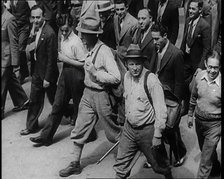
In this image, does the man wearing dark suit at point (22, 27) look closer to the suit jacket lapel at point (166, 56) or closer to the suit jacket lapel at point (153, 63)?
the suit jacket lapel at point (153, 63)

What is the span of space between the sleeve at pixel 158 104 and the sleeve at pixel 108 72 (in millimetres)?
844

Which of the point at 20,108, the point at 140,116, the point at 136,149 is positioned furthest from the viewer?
the point at 20,108

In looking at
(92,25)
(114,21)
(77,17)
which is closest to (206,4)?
(114,21)

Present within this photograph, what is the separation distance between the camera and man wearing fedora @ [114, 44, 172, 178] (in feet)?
18.7

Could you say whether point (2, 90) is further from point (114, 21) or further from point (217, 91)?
point (217, 91)

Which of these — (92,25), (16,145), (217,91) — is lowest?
(16,145)

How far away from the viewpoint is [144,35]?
741 cm

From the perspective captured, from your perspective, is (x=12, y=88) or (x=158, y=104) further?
(x=12, y=88)

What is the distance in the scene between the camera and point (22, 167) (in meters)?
7.29

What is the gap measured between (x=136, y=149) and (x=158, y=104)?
2.34 ft

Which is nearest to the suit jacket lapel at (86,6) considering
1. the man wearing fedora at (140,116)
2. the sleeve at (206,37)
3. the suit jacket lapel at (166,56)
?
the sleeve at (206,37)

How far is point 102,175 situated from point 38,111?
2.12 m

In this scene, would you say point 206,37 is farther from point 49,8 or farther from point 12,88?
point 49,8

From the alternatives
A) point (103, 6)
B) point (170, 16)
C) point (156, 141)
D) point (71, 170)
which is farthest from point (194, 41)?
point (71, 170)
